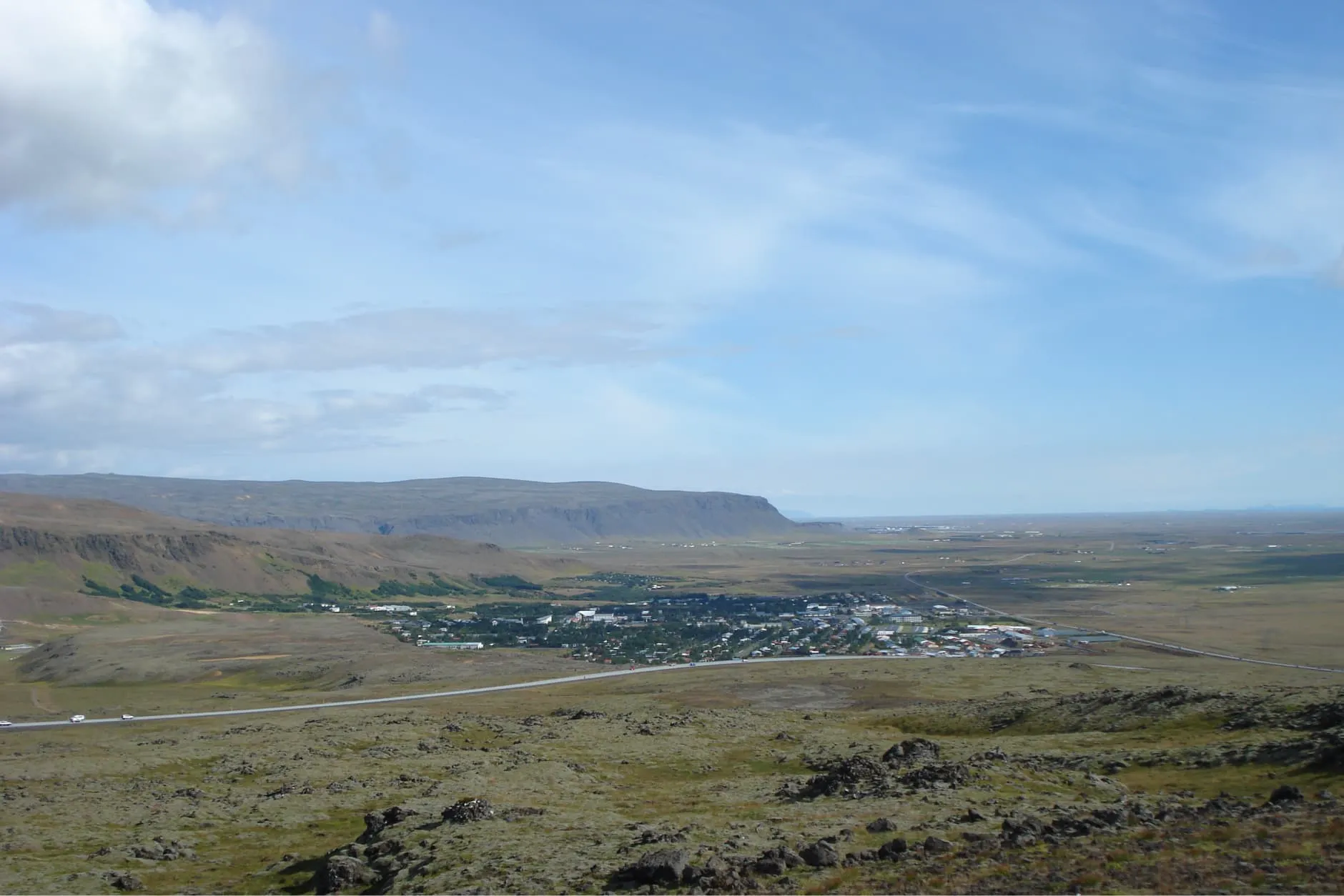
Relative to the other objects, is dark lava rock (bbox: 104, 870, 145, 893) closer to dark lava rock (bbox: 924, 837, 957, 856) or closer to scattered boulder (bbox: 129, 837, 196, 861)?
scattered boulder (bbox: 129, 837, 196, 861)

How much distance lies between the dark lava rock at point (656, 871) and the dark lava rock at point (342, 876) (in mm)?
10486

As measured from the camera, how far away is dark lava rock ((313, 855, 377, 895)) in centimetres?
3359

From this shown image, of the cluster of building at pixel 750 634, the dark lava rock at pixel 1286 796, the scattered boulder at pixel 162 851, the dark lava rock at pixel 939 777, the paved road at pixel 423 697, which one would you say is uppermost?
the dark lava rock at pixel 1286 796

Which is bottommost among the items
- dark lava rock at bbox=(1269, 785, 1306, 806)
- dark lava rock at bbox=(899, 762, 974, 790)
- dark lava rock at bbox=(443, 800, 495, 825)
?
dark lava rock at bbox=(443, 800, 495, 825)

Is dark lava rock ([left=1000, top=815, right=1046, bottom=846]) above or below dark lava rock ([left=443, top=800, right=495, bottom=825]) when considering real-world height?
above

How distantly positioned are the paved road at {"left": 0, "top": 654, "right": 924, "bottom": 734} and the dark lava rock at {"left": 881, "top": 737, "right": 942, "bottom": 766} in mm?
60251

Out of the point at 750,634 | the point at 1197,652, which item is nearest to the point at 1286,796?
the point at 1197,652

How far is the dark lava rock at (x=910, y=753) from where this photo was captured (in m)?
46.4

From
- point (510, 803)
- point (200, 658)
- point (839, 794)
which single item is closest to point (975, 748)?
point (839, 794)

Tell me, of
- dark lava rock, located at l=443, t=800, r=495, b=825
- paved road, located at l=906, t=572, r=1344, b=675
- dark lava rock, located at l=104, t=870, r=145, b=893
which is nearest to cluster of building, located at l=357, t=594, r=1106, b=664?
paved road, located at l=906, t=572, r=1344, b=675

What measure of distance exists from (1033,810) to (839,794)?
29.5ft

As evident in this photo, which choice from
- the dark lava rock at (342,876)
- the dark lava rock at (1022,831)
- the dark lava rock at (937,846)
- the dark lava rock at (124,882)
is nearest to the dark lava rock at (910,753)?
the dark lava rock at (1022,831)

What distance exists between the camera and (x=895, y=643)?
471 feet

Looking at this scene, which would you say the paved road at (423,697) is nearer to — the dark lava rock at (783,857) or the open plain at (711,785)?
the open plain at (711,785)
